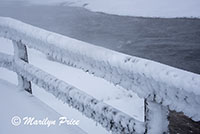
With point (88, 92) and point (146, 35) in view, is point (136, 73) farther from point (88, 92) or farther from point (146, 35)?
point (146, 35)

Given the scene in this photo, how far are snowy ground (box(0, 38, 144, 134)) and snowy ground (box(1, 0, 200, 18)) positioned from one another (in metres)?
9.28

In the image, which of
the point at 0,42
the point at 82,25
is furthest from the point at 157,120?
the point at 82,25

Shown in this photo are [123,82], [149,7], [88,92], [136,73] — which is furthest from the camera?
[149,7]

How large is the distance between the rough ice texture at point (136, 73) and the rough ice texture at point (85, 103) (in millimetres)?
262

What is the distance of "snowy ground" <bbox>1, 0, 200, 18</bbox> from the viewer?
13164 millimetres

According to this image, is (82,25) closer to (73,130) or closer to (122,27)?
(122,27)

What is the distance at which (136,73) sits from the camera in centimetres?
141

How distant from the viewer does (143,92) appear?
4.61ft

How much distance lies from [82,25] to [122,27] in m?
2.01

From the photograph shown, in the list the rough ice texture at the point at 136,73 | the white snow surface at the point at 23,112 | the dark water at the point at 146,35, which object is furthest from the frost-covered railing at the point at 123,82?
the dark water at the point at 146,35

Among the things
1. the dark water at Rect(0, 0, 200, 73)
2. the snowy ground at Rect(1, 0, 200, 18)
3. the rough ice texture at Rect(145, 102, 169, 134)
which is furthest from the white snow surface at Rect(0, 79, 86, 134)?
the snowy ground at Rect(1, 0, 200, 18)

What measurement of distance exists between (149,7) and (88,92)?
39.9 ft

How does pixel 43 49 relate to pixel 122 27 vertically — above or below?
above

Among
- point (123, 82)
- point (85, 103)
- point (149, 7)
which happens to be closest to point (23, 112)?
point (85, 103)
